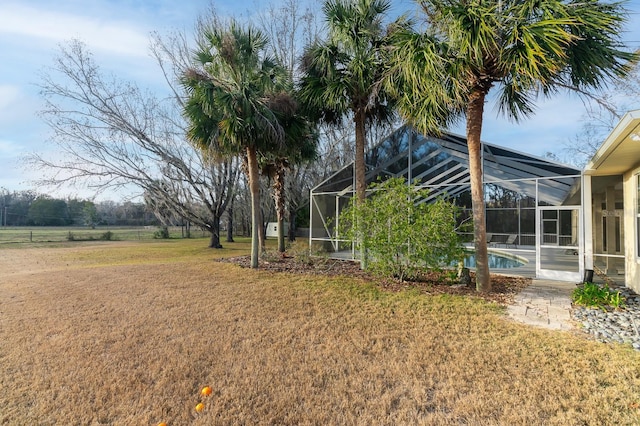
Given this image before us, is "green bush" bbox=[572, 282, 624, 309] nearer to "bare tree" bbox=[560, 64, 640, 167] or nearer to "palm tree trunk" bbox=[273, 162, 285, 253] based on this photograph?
"palm tree trunk" bbox=[273, 162, 285, 253]

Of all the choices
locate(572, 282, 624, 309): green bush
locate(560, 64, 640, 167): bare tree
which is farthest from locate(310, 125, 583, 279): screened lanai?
locate(560, 64, 640, 167): bare tree

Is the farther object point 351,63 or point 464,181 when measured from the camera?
point 464,181

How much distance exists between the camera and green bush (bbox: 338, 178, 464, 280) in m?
7.07

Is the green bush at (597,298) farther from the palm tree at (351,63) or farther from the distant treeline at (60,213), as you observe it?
the distant treeline at (60,213)

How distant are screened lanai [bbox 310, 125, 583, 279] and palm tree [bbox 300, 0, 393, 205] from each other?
2.09 metres

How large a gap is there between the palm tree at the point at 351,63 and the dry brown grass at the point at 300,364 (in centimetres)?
496

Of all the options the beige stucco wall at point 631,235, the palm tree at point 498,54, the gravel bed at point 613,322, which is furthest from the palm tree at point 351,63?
the beige stucco wall at point 631,235

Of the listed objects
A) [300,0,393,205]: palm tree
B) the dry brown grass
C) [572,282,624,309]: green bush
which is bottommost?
the dry brown grass

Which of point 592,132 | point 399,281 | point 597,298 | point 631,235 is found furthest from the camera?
point 592,132

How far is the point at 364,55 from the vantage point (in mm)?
8891

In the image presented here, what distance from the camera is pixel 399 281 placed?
780 centimetres

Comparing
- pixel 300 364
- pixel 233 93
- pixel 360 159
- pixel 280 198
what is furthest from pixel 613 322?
pixel 280 198

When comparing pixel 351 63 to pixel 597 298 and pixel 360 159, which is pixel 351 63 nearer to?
pixel 360 159

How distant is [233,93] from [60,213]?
3519 centimetres
